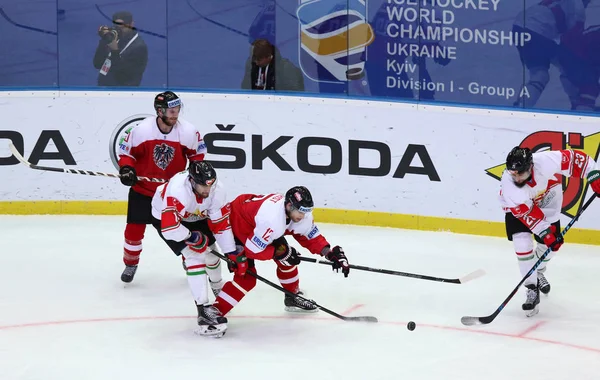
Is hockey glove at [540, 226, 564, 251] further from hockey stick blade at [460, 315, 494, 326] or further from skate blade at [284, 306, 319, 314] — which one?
skate blade at [284, 306, 319, 314]

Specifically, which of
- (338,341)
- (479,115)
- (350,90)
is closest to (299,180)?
(350,90)

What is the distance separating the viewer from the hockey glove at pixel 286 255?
520 centimetres

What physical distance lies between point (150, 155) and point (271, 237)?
142 centimetres

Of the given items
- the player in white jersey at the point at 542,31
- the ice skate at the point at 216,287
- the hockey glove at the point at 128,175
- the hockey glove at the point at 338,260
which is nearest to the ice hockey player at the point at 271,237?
the hockey glove at the point at 338,260

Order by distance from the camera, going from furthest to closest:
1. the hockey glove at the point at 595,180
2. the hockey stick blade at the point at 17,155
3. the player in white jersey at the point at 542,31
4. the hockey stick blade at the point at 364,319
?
the player in white jersey at the point at 542,31, the hockey stick blade at the point at 17,155, the hockey stick blade at the point at 364,319, the hockey glove at the point at 595,180

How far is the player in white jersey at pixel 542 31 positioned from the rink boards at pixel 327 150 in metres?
0.22

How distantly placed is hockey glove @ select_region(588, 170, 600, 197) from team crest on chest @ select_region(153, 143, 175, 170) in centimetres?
246

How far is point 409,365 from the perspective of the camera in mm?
4648

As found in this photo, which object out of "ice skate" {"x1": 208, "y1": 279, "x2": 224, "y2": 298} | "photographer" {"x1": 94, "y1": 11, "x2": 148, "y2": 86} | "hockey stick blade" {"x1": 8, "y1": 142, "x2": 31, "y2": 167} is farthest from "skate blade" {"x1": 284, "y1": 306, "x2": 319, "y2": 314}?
"photographer" {"x1": 94, "y1": 11, "x2": 148, "y2": 86}

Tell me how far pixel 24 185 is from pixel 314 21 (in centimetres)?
272

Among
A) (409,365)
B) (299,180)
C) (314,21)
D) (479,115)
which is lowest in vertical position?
(409,365)

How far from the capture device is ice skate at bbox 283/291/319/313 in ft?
18.1

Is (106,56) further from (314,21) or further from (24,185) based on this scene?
(314,21)

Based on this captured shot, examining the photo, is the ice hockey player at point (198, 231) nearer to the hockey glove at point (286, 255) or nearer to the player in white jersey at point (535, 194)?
the hockey glove at point (286, 255)
